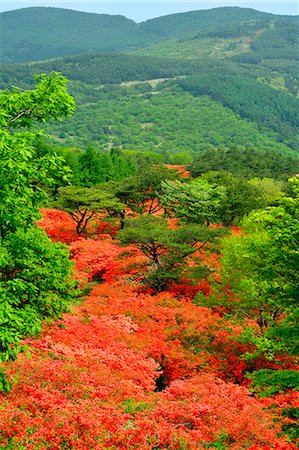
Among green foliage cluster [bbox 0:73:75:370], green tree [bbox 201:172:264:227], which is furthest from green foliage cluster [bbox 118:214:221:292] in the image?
green foliage cluster [bbox 0:73:75:370]

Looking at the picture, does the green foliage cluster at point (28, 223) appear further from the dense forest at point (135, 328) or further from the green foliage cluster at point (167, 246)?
the green foliage cluster at point (167, 246)

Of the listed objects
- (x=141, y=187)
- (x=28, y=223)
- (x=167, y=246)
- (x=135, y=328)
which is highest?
(x=28, y=223)

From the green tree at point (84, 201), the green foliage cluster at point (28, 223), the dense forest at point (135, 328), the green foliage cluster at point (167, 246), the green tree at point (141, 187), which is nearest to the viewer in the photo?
the green foliage cluster at point (28, 223)

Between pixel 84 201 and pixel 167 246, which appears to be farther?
pixel 84 201

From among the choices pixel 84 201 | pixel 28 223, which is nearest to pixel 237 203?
pixel 84 201

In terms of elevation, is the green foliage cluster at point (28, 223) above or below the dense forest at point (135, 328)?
above

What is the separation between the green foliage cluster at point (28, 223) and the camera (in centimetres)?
1091

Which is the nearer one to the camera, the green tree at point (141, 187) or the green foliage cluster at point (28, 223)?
the green foliage cluster at point (28, 223)

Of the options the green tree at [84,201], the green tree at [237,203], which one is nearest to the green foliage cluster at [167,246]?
the green tree at [84,201]

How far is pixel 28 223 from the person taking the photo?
12.6 meters

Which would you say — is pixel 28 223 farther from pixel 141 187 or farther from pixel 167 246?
pixel 141 187

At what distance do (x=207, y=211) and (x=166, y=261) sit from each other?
1120 centimetres

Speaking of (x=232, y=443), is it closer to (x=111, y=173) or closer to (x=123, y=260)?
(x=123, y=260)

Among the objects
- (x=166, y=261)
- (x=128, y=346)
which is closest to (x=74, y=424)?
(x=128, y=346)
